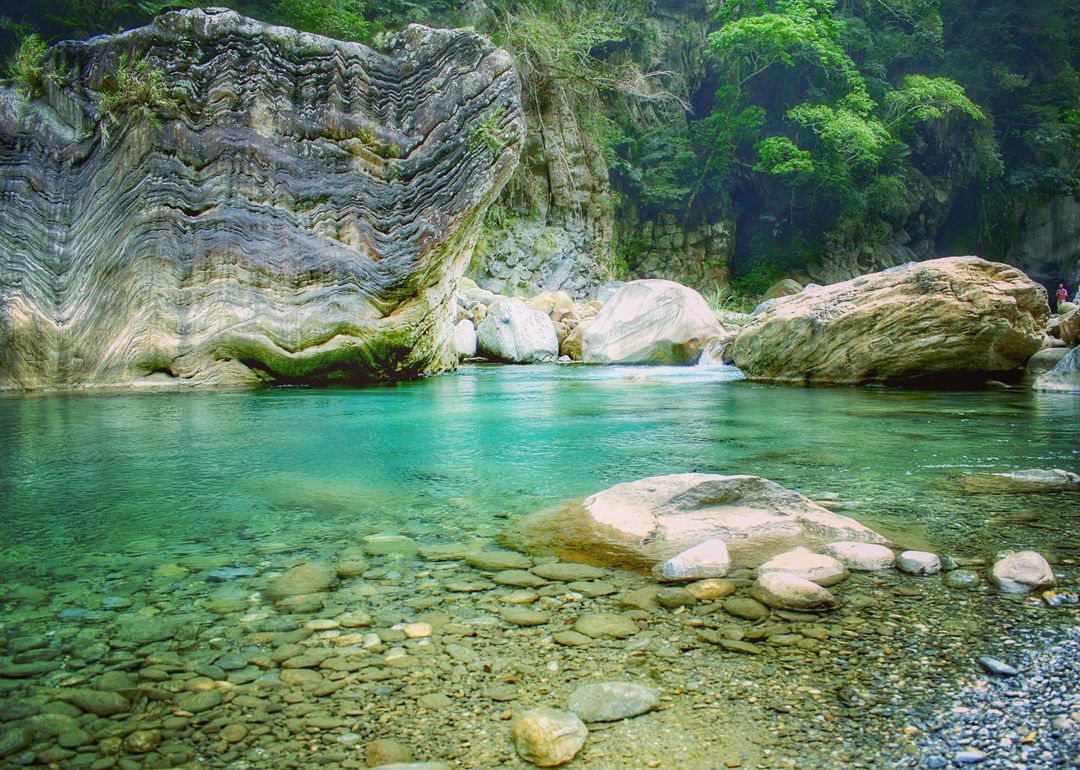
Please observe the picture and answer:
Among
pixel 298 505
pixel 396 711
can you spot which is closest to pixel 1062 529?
pixel 396 711

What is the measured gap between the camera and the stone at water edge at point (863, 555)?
7.41ft

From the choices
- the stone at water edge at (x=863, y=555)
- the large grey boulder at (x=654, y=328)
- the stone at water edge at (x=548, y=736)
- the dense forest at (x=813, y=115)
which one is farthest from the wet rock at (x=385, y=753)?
the dense forest at (x=813, y=115)

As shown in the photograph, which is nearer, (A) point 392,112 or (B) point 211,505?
(B) point 211,505

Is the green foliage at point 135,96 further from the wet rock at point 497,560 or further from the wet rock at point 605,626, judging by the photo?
the wet rock at point 605,626

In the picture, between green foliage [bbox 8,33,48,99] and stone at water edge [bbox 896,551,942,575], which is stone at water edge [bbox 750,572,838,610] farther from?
green foliage [bbox 8,33,48,99]

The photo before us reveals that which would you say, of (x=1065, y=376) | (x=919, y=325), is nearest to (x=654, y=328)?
(x=919, y=325)

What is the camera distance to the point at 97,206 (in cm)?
984

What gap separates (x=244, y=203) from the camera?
33.1ft

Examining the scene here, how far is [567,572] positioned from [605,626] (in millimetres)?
420

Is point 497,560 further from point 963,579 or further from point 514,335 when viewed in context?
point 514,335

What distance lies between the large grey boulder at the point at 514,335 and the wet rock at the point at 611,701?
14.1 meters

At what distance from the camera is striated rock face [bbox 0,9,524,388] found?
964 cm

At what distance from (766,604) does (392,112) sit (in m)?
10.4

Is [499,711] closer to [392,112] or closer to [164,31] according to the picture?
[392,112]
